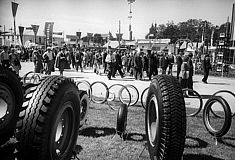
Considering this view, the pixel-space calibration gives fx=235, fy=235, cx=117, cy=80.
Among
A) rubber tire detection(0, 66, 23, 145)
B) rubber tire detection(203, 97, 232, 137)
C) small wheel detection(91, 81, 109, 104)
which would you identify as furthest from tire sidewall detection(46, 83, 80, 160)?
small wheel detection(91, 81, 109, 104)

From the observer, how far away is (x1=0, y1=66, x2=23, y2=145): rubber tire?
11.5 feet

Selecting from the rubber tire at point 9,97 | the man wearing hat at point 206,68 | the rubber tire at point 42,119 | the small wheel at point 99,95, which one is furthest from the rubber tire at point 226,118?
the man wearing hat at point 206,68

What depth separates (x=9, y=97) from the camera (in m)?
3.62

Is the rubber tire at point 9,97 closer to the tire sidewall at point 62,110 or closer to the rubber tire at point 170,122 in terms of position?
the tire sidewall at point 62,110

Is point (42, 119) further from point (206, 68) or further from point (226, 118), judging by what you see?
point (206, 68)

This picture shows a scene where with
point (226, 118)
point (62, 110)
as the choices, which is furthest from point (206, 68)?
point (62, 110)

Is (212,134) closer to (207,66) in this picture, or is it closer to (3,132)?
(3,132)

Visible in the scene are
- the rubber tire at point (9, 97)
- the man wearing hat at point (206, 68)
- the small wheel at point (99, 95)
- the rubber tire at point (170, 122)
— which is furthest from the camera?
the man wearing hat at point (206, 68)

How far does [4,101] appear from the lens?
3574 mm

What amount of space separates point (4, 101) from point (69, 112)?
1.30m

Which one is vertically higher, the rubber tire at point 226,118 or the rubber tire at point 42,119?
the rubber tire at point 42,119

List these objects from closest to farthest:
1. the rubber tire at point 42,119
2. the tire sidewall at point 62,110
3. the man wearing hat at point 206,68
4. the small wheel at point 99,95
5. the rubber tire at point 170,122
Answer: the rubber tire at point 42,119, the tire sidewall at point 62,110, the rubber tire at point 170,122, the small wheel at point 99,95, the man wearing hat at point 206,68

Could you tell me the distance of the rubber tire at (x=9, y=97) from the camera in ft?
11.5

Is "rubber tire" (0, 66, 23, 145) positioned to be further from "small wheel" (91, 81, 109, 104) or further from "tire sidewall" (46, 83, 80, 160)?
"small wheel" (91, 81, 109, 104)
